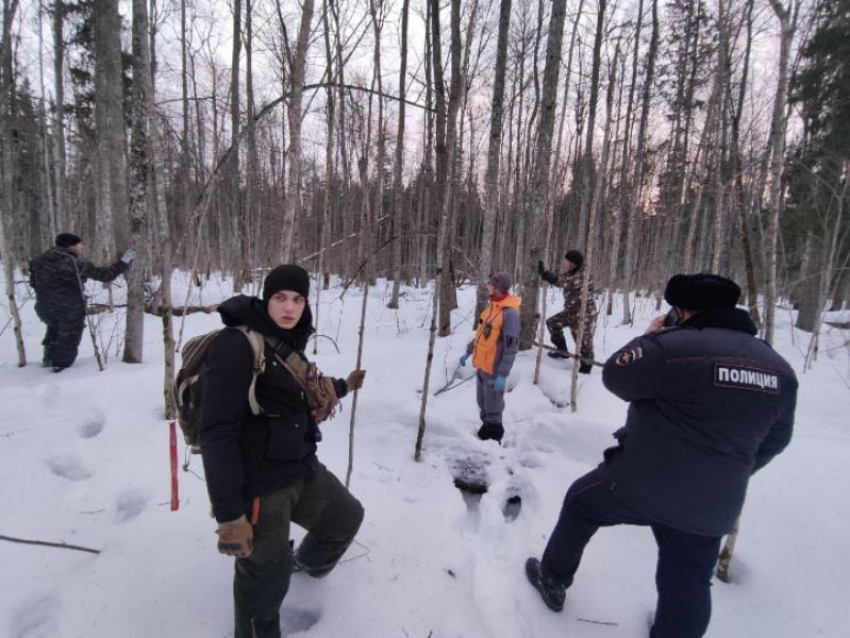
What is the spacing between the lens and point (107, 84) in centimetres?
540

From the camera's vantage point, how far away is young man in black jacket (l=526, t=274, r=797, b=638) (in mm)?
1577

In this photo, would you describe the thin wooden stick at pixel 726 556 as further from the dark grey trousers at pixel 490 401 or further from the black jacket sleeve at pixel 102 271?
the black jacket sleeve at pixel 102 271

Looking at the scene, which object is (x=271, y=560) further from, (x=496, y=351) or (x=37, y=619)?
(x=496, y=351)

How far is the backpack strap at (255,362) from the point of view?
164 centimetres

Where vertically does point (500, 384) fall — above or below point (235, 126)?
below

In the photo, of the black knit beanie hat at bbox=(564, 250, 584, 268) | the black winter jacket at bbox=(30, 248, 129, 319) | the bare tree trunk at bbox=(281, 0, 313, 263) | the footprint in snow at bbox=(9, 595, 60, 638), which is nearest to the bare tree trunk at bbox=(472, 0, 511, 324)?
the black knit beanie hat at bbox=(564, 250, 584, 268)

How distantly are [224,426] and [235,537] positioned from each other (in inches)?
17.7

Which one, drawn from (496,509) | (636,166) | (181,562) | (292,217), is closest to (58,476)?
(181,562)

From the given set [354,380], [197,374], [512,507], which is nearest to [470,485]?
[512,507]

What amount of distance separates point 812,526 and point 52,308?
29.5ft

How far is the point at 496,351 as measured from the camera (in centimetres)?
394

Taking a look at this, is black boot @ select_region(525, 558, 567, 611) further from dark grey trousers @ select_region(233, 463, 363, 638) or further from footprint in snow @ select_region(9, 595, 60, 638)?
footprint in snow @ select_region(9, 595, 60, 638)

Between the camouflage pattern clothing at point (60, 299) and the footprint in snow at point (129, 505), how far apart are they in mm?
4357

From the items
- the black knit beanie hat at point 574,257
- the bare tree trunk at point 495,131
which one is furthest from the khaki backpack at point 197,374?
the black knit beanie hat at point 574,257
